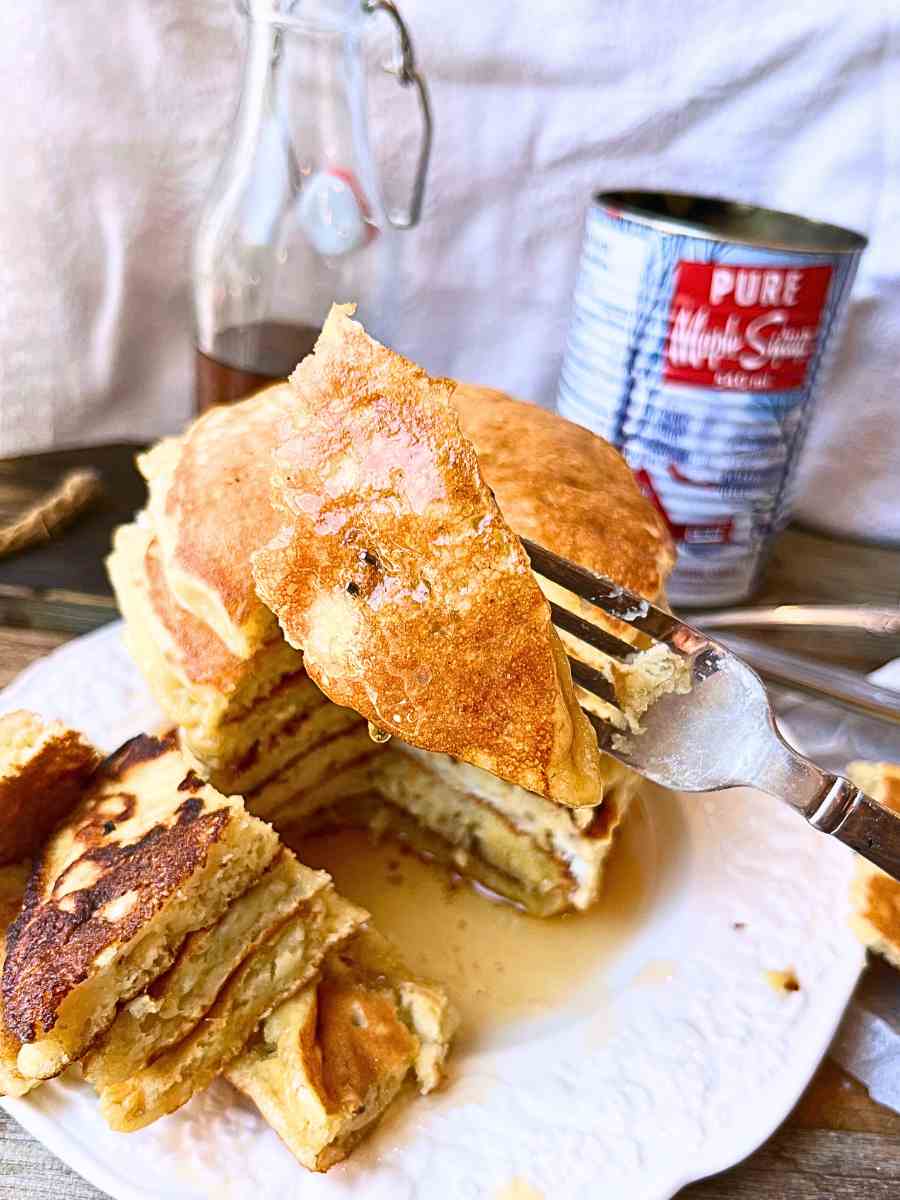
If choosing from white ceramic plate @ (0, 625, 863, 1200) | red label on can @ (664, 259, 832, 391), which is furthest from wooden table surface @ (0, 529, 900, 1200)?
red label on can @ (664, 259, 832, 391)

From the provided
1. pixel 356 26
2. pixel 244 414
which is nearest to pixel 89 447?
pixel 244 414

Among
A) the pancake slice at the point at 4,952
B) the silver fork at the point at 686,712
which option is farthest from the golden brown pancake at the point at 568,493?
the pancake slice at the point at 4,952

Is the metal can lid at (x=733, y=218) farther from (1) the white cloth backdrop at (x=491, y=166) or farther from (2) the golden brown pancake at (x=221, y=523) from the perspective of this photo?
(2) the golden brown pancake at (x=221, y=523)

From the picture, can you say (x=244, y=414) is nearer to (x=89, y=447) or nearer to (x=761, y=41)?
(x=89, y=447)

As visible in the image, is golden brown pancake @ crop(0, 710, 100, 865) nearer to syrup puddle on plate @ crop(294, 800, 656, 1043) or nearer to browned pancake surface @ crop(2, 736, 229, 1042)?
browned pancake surface @ crop(2, 736, 229, 1042)

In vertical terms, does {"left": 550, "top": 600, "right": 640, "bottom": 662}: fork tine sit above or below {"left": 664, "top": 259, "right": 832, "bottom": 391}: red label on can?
below

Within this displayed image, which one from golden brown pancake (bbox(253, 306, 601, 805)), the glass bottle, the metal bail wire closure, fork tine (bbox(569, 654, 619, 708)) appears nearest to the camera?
golden brown pancake (bbox(253, 306, 601, 805))
